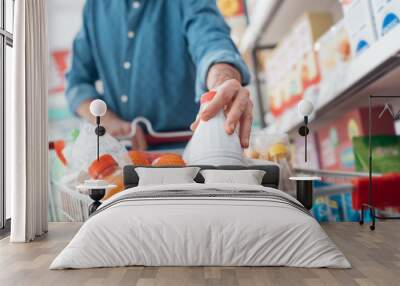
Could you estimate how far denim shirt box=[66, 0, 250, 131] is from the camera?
5848mm

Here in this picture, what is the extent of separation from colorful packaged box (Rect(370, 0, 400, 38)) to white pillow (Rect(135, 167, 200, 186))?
2065 millimetres

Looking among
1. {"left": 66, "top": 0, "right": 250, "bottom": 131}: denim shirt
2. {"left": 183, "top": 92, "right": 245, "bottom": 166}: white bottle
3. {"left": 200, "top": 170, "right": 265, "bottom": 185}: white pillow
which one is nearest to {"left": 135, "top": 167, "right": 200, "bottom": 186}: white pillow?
{"left": 200, "top": 170, "right": 265, "bottom": 185}: white pillow

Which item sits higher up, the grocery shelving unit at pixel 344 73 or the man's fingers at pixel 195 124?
the grocery shelving unit at pixel 344 73

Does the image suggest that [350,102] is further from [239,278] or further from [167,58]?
[239,278]

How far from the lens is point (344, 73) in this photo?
16.3ft

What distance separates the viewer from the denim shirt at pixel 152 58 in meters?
5.85

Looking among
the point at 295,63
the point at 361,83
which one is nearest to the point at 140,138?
the point at 295,63

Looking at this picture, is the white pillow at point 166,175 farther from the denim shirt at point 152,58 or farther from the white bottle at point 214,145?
the denim shirt at point 152,58

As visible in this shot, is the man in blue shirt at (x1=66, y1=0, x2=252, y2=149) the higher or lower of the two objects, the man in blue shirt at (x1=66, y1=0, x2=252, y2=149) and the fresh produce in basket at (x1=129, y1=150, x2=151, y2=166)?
the higher

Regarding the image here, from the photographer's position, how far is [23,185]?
15.5 ft

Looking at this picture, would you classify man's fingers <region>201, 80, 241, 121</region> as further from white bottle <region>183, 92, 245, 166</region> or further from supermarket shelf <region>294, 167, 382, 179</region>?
supermarket shelf <region>294, 167, 382, 179</region>

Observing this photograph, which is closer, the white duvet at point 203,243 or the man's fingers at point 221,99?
the white duvet at point 203,243

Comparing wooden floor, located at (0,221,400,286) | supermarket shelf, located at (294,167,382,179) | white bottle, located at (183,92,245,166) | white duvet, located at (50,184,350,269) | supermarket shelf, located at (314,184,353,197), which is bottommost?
wooden floor, located at (0,221,400,286)

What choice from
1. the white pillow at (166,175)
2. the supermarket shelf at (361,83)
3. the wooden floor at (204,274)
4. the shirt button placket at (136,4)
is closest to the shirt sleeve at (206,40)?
the shirt button placket at (136,4)
